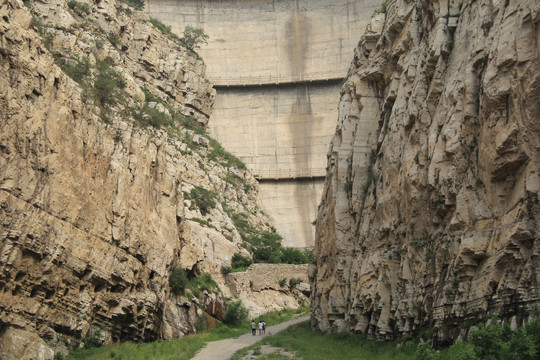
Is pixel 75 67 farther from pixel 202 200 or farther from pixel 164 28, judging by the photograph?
pixel 164 28

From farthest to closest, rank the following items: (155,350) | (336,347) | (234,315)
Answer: (234,315)
(155,350)
(336,347)

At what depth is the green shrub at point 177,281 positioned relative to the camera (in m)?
36.2

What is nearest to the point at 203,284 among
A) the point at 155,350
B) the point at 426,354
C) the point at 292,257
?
the point at 155,350

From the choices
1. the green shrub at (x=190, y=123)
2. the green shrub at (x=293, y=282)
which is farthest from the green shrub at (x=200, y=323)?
the green shrub at (x=190, y=123)

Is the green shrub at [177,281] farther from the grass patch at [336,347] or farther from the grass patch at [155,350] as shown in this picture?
the grass patch at [336,347]

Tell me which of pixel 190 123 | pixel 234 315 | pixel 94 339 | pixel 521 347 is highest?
pixel 190 123

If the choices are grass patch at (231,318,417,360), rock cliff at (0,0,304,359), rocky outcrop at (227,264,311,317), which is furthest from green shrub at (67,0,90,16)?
grass patch at (231,318,417,360)

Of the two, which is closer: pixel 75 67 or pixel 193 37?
pixel 75 67

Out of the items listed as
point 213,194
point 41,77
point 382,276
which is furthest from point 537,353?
point 213,194

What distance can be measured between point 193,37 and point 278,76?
919 cm

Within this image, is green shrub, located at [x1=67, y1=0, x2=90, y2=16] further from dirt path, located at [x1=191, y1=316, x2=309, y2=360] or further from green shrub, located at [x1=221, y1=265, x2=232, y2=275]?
dirt path, located at [x1=191, y1=316, x2=309, y2=360]

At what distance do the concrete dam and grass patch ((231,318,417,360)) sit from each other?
36.1 meters

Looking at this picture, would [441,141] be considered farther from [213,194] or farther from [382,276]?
[213,194]

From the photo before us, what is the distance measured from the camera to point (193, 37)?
6925 centimetres
